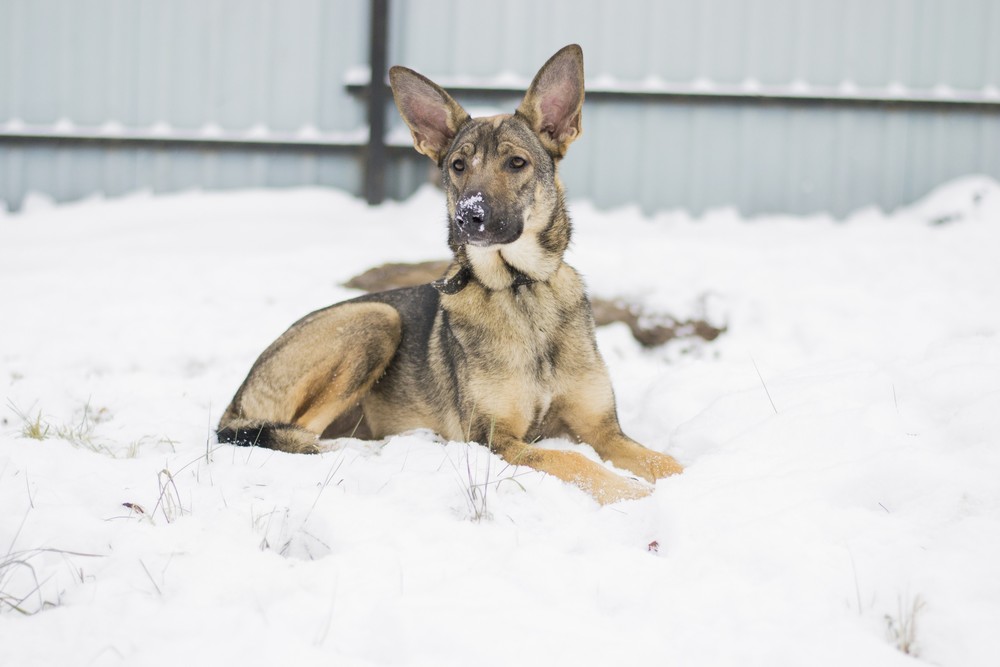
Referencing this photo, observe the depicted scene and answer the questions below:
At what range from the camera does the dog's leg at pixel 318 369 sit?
12.4 ft

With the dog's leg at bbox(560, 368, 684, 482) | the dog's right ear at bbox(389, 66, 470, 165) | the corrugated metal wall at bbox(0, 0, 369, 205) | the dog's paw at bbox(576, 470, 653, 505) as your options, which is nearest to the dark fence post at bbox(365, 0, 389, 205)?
the corrugated metal wall at bbox(0, 0, 369, 205)

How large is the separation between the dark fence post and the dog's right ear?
4.42 meters

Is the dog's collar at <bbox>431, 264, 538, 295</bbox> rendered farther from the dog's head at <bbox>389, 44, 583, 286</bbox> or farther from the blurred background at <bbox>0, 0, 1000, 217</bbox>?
the blurred background at <bbox>0, 0, 1000, 217</bbox>

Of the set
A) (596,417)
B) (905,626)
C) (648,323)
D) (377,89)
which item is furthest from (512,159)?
(377,89)

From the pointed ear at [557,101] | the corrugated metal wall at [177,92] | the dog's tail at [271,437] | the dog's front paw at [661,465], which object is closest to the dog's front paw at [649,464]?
the dog's front paw at [661,465]

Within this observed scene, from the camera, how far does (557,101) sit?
3.90 metres

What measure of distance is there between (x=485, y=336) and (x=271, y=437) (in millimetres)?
1084

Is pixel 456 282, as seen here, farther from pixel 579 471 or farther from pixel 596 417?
pixel 579 471

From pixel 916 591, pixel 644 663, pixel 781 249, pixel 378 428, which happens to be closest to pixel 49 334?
pixel 378 428

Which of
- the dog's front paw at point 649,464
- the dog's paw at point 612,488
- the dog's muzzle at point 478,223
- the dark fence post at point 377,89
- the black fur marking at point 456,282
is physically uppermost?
the dark fence post at point 377,89

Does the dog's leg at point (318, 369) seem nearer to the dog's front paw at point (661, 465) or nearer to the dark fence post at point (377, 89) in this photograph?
the dog's front paw at point (661, 465)

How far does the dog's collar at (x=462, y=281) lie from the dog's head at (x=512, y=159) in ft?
0.08

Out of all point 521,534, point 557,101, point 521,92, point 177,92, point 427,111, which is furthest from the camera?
point 177,92

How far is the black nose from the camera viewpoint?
10.8 ft
